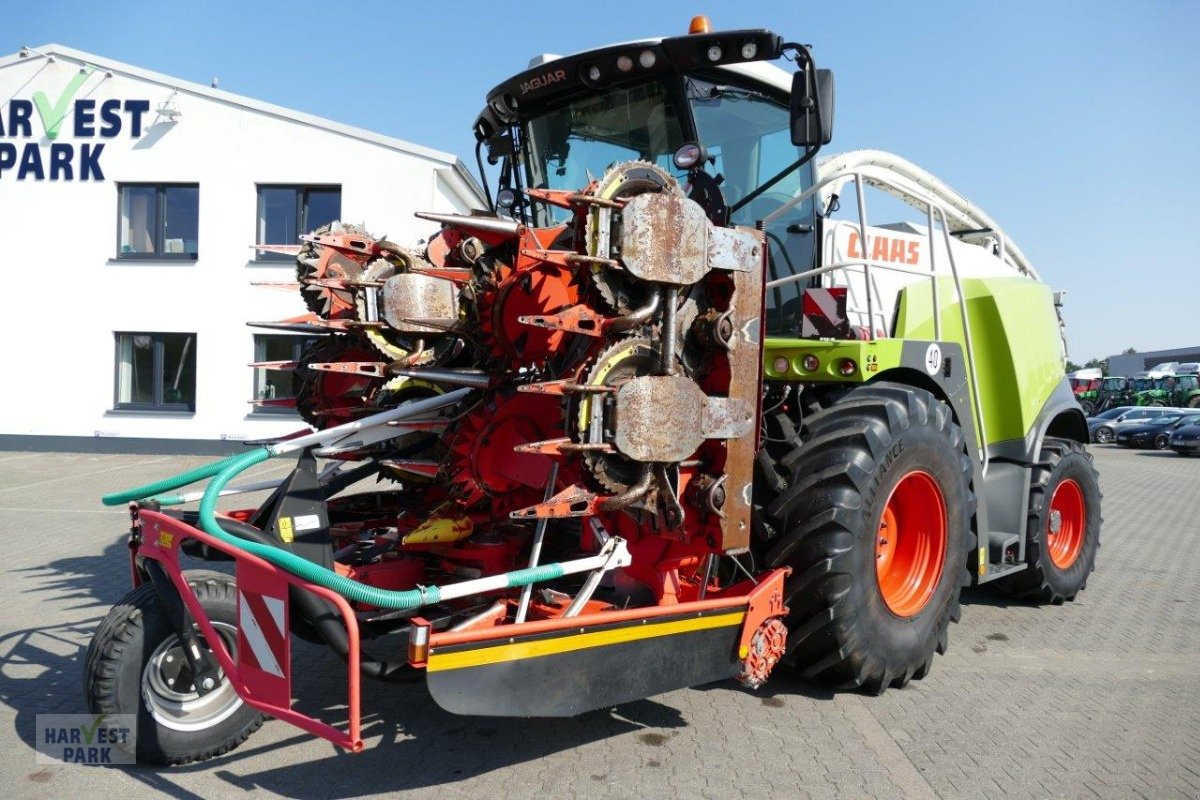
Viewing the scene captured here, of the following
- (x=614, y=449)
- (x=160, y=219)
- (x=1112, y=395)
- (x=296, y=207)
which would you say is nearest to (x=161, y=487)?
(x=614, y=449)

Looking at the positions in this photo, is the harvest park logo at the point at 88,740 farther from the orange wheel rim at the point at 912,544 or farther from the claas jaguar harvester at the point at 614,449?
the orange wheel rim at the point at 912,544

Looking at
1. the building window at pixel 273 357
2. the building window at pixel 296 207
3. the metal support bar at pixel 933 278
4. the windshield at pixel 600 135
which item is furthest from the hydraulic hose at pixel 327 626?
the building window at pixel 296 207

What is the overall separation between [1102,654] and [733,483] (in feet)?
10.3

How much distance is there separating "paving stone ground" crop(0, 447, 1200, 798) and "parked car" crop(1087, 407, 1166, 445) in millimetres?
26721

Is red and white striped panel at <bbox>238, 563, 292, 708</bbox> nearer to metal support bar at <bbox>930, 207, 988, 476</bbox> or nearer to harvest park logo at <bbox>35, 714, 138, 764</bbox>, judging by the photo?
harvest park logo at <bbox>35, 714, 138, 764</bbox>

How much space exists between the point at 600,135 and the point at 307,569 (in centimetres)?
300

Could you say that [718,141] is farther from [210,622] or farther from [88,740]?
[88,740]

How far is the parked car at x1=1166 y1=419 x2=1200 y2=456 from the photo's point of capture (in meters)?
24.1

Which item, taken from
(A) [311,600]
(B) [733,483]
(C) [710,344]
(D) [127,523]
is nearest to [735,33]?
(C) [710,344]

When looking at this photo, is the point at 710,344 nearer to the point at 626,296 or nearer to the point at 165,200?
the point at 626,296

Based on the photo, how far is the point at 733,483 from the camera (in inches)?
145

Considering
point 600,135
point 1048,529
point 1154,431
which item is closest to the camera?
point 600,135

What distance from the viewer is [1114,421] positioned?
3008 centimetres

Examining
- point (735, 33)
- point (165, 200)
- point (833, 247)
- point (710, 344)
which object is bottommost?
point (710, 344)
